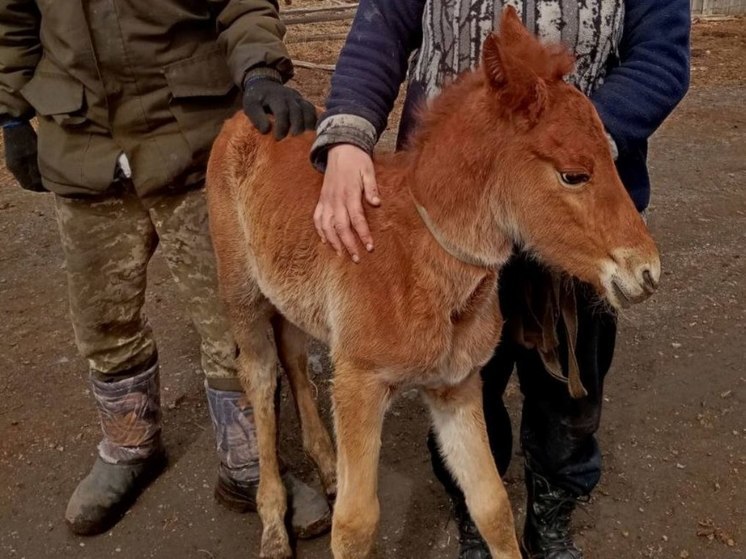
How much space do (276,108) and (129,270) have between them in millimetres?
996

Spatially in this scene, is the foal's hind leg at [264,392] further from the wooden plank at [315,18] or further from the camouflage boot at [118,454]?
the wooden plank at [315,18]

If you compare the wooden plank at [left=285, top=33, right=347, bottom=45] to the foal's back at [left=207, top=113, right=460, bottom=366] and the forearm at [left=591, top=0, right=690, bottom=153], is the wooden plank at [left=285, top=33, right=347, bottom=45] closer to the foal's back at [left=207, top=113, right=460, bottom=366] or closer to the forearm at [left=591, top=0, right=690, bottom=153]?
the foal's back at [left=207, top=113, right=460, bottom=366]

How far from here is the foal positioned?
2.13 metres

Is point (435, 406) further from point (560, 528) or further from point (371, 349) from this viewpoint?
point (560, 528)

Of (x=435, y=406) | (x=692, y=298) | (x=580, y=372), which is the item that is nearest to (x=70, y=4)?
(x=435, y=406)

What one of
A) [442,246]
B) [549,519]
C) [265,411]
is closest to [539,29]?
[442,246]

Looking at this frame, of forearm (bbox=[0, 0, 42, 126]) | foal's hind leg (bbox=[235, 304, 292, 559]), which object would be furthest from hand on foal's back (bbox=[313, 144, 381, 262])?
forearm (bbox=[0, 0, 42, 126])

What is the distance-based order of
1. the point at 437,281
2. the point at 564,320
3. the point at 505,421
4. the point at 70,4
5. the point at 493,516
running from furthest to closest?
the point at 505,421 < the point at 70,4 < the point at 493,516 < the point at 564,320 < the point at 437,281

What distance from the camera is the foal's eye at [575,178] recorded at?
83.4 inches

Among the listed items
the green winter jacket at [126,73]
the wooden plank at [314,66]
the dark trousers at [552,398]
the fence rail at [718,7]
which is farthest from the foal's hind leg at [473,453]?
the fence rail at [718,7]

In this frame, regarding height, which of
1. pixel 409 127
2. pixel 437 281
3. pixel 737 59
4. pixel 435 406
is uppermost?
pixel 409 127

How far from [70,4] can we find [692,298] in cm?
400

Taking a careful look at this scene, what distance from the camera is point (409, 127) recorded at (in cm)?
270

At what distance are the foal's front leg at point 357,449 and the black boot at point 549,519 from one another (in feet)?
2.43
